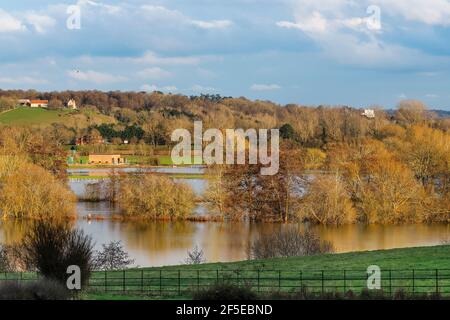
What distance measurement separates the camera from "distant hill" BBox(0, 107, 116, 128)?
124 metres

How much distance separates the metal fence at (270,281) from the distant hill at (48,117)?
3856 inches

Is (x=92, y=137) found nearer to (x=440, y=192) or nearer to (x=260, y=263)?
(x=440, y=192)

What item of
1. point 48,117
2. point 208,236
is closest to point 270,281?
point 208,236

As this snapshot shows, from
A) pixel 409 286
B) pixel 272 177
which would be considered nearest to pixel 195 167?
pixel 272 177

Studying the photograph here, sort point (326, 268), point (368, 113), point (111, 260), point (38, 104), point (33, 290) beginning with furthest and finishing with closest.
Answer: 1. point (38, 104)
2. point (368, 113)
3. point (111, 260)
4. point (326, 268)
5. point (33, 290)

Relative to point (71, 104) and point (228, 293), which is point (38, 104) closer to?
point (71, 104)

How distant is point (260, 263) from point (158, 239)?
15507 mm

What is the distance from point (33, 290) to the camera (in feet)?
54.5

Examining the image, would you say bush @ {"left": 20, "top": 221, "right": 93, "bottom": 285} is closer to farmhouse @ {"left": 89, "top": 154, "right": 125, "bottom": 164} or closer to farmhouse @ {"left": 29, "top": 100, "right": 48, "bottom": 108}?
farmhouse @ {"left": 89, "top": 154, "right": 125, "bottom": 164}

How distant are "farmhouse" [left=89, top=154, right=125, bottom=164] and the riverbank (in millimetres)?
65654

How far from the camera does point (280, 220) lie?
52.7m

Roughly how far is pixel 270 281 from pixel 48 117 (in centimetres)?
11588

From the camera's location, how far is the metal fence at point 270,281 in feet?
66.4

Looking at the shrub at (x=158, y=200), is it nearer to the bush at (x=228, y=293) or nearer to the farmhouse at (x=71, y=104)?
the bush at (x=228, y=293)
